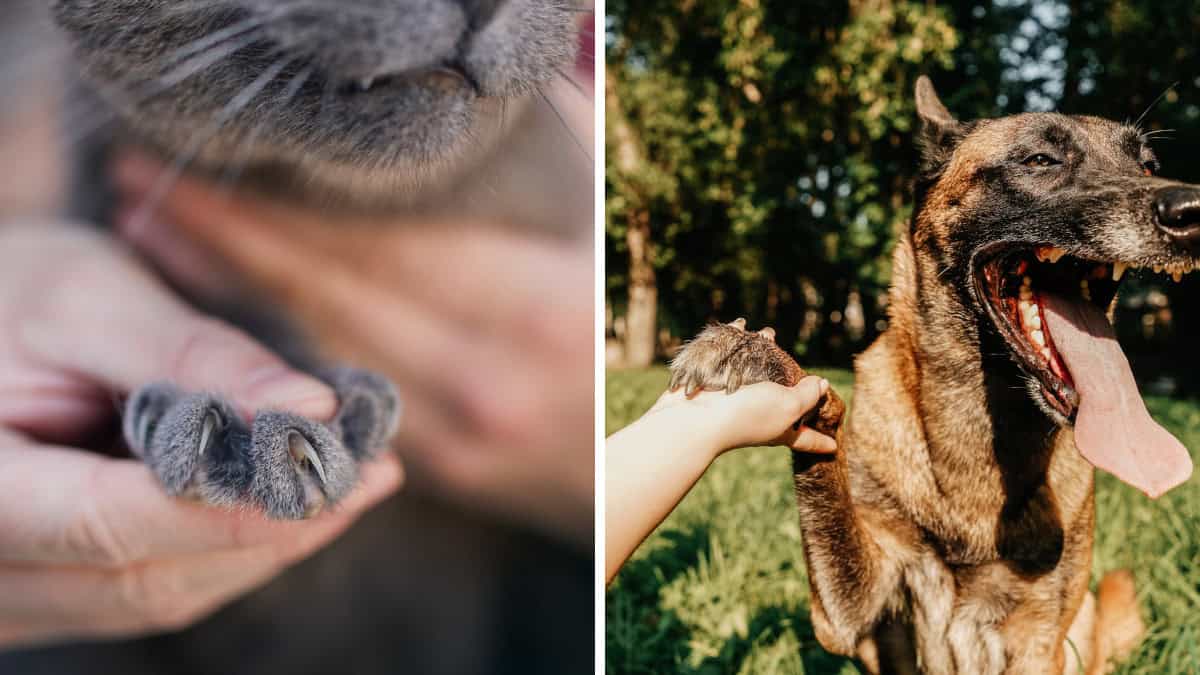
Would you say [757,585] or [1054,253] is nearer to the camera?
[1054,253]

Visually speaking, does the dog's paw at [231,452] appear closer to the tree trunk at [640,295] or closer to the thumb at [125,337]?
the thumb at [125,337]

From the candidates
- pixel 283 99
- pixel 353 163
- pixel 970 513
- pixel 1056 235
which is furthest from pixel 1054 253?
pixel 283 99

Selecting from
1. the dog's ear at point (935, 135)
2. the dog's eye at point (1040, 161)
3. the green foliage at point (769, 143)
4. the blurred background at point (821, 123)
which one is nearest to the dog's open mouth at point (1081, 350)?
the dog's eye at point (1040, 161)

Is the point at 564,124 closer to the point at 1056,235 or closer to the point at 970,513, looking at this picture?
the point at 1056,235

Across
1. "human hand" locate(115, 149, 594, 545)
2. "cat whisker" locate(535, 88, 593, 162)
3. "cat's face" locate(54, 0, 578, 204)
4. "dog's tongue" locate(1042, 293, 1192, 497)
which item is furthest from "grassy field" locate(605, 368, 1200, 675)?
"cat's face" locate(54, 0, 578, 204)

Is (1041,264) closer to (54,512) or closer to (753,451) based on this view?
(54,512)

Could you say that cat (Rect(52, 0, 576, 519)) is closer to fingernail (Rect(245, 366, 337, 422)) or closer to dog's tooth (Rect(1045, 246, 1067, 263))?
fingernail (Rect(245, 366, 337, 422))

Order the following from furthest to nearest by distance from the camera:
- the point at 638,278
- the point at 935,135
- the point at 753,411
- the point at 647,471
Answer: the point at 638,278, the point at 935,135, the point at 647,471, the point at 753,411
